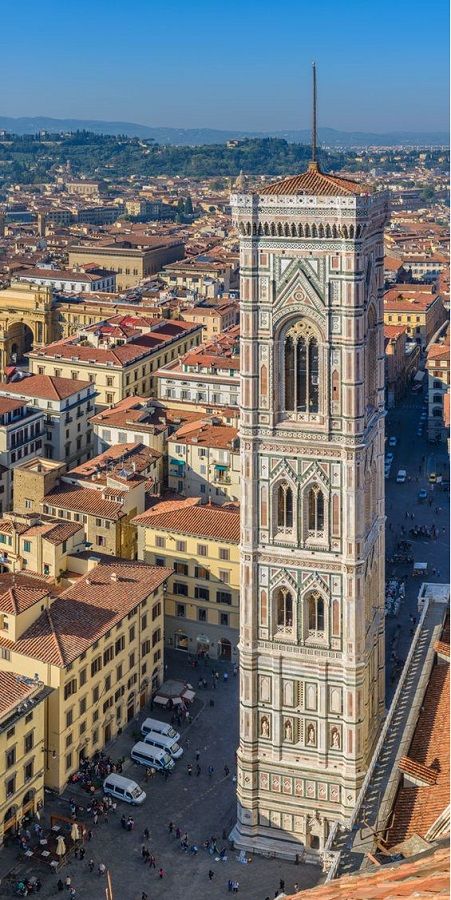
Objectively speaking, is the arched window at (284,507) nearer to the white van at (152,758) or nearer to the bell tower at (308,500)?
the bell tower at (308,500)

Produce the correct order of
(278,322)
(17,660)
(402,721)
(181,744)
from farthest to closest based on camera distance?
(181,744), (17,660), (278,322), (402,721)

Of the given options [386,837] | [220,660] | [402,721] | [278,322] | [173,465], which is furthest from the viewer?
[173,465]

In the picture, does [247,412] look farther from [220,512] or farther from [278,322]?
[220,512]

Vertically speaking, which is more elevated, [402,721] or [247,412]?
[247,412]

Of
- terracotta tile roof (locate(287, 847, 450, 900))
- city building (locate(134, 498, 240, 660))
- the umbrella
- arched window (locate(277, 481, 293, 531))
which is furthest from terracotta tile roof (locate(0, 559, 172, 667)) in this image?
terracotta tile roof (locate(287, 847, 450, 900))

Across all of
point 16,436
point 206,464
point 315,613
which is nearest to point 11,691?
point 315,613

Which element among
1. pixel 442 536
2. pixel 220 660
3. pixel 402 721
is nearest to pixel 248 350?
pixel 402 721

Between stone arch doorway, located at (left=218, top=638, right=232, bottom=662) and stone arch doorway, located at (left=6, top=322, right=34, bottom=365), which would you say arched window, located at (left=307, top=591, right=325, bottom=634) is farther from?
stone arch doorway, located at (left=6, top=322, right=34, bottom=365)

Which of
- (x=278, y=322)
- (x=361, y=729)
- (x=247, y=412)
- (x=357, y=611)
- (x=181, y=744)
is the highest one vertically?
(x=278, y=322)

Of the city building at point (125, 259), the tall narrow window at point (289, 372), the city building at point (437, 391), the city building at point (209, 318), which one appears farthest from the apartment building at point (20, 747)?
the city building at point (125, 259)

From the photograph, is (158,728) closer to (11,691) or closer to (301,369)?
(11,691)
